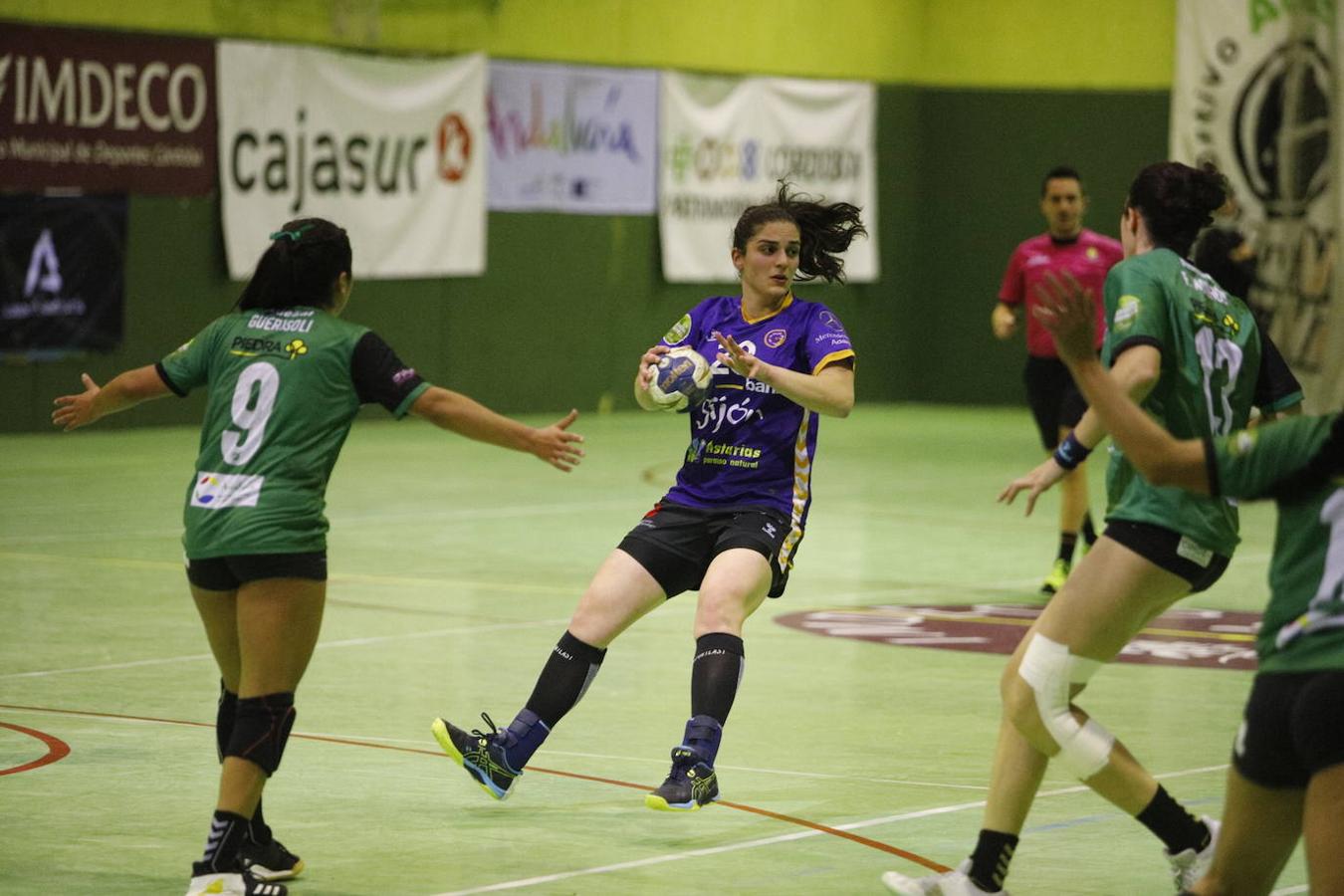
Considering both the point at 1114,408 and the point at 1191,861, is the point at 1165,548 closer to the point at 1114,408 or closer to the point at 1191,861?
the point at 1191,861

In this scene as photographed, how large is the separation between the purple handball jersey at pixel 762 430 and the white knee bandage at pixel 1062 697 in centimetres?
184

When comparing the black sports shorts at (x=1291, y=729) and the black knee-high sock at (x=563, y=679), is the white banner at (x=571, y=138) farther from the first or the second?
the black sports shorts at (x=1291, y=729)

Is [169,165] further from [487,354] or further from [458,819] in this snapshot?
[458,819]

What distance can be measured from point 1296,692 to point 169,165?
57.9 ft

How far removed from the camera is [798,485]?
25.8 feet

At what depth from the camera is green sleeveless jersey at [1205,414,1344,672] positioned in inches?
184

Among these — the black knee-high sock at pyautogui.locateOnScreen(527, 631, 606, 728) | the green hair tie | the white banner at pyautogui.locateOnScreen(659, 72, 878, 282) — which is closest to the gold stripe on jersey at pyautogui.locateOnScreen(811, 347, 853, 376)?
the black knee-high sock at pyautogui.locateOnScreen(527, 631, 606, 728)

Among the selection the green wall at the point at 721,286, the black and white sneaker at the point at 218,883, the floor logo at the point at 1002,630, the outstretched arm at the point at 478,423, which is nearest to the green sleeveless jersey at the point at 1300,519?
the outstretched arm at the point at 478,423

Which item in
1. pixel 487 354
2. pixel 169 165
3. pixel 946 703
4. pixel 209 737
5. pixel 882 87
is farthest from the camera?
pixel 882 87

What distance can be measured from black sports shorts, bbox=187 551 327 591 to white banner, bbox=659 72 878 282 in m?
19.1

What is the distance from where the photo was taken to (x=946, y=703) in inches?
379

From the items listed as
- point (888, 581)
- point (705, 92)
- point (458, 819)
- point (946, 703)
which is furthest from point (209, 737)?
point (705, 92)

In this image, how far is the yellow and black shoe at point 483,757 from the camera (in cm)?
741

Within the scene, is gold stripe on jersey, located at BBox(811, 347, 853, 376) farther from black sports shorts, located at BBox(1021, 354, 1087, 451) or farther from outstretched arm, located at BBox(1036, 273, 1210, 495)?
black sports shorts, located at BBox(1021, 354, 1087, 451)
